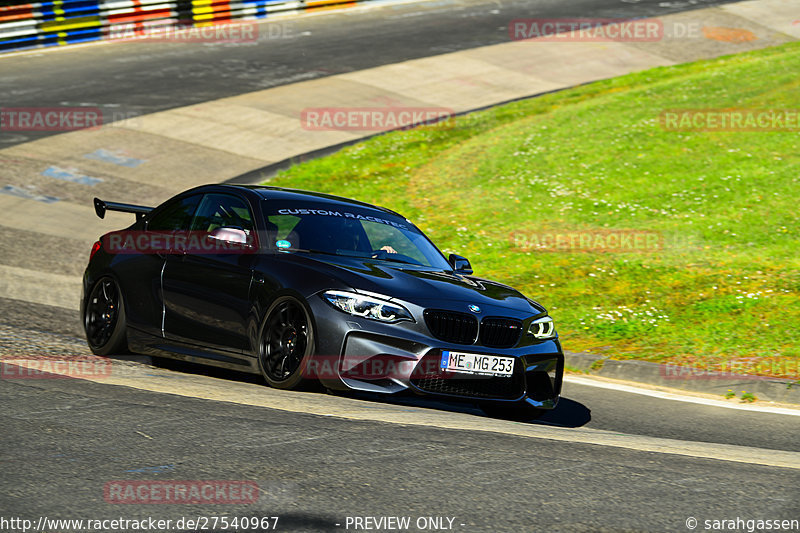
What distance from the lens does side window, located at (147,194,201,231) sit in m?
8.55

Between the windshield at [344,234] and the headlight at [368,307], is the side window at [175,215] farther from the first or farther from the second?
the headlight at [368,307]

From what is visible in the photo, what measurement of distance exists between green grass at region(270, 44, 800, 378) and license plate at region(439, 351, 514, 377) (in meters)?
2.91

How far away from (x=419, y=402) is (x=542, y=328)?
108 centimetres

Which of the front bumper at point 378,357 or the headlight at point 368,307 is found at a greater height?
the headlight at point 368,307

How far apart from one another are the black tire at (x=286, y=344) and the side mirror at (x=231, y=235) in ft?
2.21

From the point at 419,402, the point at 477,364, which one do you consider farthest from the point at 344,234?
the point at 477,364

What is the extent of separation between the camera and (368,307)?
6945 mm

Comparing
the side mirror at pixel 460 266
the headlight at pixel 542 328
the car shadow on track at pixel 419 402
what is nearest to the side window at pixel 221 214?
the car shadow on track at pixel 419 402

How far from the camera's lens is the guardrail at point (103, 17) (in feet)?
89.0

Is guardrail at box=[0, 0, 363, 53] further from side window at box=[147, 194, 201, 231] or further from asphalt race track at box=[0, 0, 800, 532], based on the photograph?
side window at box=[147, 194, 201, 231]

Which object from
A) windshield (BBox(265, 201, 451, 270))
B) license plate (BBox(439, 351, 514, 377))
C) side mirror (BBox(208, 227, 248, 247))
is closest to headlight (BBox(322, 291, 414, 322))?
license plate (BBox(439, 351, 514, 377))

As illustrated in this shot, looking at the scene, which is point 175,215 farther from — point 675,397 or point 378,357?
point 675,397

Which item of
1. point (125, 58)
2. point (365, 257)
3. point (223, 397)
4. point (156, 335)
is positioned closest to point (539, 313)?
point (365, 257)

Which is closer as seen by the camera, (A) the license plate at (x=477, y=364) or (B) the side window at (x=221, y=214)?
(A) the license plate at (x=477, y=364)
